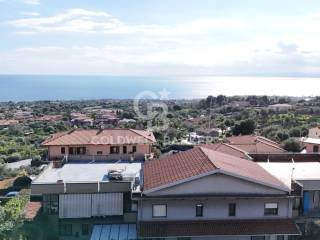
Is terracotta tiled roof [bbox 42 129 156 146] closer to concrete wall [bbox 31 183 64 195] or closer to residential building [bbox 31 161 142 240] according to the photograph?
concrete wall [bbox 31 183 64 195]

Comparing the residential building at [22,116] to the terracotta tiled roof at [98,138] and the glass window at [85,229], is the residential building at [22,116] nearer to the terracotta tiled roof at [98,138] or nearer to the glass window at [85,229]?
the terracotta tiled roof at [98,138]

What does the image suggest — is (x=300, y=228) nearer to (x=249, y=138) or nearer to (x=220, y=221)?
(x=220, y=221)

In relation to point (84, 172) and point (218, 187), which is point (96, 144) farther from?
point (218, 187)

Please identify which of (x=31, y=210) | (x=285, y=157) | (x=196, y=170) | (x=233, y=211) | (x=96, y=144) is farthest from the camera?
(x=96, y=144)

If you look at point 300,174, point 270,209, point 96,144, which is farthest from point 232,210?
point 96,144

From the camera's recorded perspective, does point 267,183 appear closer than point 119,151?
Yes

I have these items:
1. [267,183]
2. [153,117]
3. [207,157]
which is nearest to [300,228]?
[267,183]
